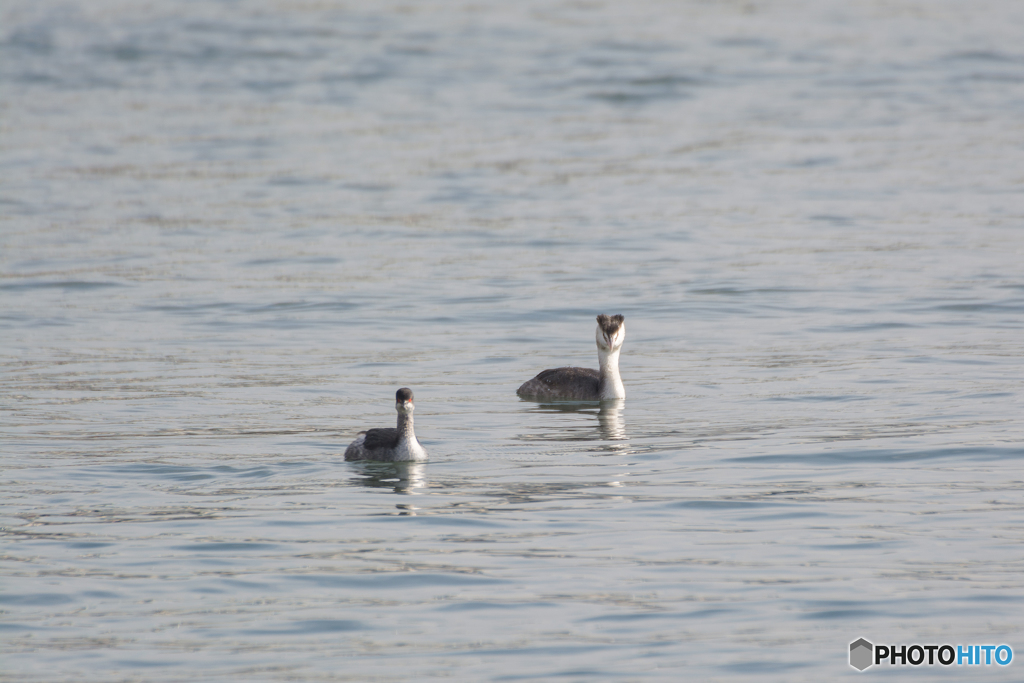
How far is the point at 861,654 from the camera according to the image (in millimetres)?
8711

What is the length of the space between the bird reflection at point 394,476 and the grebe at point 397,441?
99 millimetres

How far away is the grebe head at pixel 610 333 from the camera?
16.5 m

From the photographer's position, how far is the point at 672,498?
39.0 ft

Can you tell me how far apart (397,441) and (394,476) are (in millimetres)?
319

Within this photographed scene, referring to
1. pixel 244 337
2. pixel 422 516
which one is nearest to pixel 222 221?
pixel 244 337

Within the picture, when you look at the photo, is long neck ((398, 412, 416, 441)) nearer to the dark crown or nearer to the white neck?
the white neck

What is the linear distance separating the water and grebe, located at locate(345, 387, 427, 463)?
0.17 m

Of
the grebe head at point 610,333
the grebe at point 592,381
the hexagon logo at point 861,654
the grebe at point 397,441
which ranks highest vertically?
the grebe head at point 610,333

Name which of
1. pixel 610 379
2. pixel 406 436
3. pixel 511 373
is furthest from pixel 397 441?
pixel 511 373

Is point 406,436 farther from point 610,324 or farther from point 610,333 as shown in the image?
point 610,324

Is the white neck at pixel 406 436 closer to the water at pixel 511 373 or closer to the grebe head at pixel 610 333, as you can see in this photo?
the water at pixel 511 373

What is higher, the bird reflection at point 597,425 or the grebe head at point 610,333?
the grebe head at point 610,333

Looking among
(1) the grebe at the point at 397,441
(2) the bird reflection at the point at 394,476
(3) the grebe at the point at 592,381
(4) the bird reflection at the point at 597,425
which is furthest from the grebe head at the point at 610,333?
(1) the grebe at the point at 397,441

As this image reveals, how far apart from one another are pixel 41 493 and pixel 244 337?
7613 millimetres
